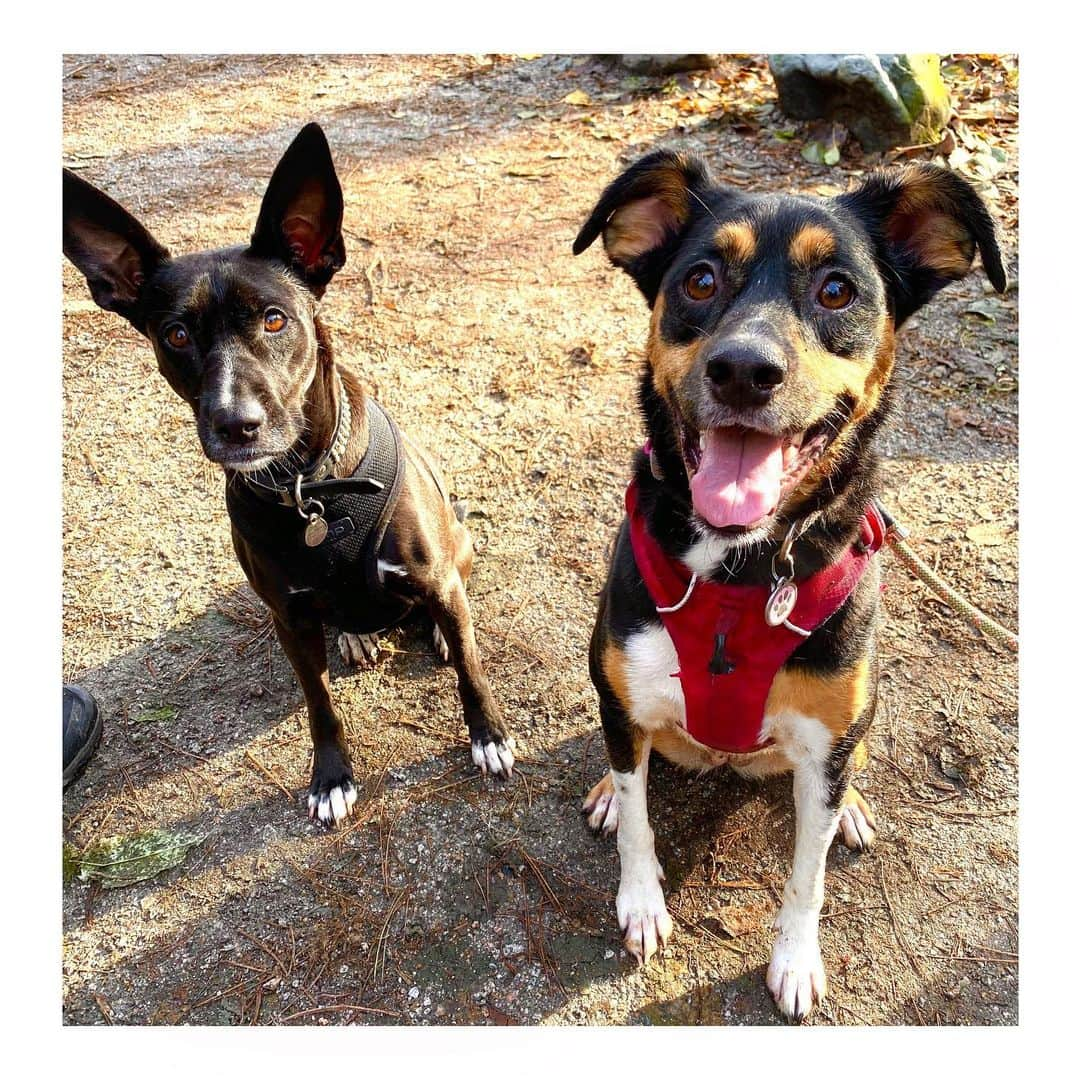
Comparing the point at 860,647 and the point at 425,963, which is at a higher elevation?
the point at 860,647

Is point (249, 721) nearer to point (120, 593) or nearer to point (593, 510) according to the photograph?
point (120, 593)

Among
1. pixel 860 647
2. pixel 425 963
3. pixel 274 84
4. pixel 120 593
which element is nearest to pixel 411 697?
pixel 425 963

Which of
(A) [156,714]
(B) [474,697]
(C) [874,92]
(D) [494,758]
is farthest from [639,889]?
(C) [874,92]

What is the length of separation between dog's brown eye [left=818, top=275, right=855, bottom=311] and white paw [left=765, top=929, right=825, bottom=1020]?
211cm

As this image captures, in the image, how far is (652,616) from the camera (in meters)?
2.75

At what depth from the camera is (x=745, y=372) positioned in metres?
2.21

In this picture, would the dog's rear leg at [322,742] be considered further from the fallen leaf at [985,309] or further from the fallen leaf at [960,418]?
the fallen leaf at [985,309]

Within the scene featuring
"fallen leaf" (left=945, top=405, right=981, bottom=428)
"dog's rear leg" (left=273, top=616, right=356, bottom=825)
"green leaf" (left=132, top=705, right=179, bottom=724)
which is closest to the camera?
"dog's rear leg" (left=273, top=616, right=356, bottom=825)

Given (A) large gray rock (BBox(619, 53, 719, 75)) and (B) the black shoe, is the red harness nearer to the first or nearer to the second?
(B) the black shoe

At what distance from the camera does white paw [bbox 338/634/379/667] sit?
4.22m

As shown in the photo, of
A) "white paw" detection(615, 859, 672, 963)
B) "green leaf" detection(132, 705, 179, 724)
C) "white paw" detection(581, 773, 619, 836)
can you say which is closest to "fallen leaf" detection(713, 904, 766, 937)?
"white paw" detection(615, 859, 672, 963)

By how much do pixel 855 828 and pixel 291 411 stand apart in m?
2.69

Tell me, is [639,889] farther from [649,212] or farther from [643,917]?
[649,212]

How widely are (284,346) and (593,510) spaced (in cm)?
223
